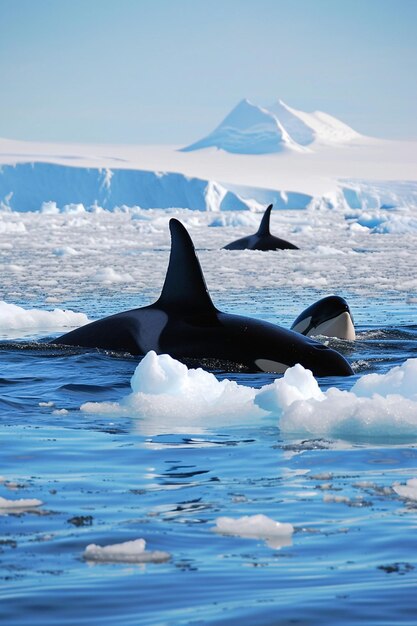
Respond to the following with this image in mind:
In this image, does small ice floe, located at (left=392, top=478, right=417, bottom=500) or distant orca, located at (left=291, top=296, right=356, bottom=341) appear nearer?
small ice floe, located at (left=392, top=478, right=417, bottom=500)

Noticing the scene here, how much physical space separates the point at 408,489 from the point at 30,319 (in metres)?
9.19

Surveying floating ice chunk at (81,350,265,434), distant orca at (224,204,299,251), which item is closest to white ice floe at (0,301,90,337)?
floating ice chunk at (81,350,265,434)

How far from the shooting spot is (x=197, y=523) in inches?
Answer: 184

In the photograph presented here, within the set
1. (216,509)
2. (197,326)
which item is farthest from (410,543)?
(197,326)

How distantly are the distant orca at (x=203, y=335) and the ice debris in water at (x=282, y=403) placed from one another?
172cm

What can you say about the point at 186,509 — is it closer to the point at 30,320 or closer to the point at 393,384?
the point at 393,384

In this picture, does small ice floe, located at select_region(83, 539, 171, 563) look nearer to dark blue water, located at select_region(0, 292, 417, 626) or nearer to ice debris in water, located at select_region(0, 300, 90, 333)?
dark blue water, located at select_region(0, 292, 417, 626)

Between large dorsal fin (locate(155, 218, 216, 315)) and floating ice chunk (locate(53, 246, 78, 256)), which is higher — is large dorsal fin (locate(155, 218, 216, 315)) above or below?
above

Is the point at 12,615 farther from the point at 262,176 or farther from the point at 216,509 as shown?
the point at 262,176

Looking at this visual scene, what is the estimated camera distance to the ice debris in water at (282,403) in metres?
6.87

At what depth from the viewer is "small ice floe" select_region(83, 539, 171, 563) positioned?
4.10 meters

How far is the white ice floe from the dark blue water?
5.71 meters

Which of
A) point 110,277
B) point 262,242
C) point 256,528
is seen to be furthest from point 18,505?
point 262,242

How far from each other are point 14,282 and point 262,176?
99.5 metres
